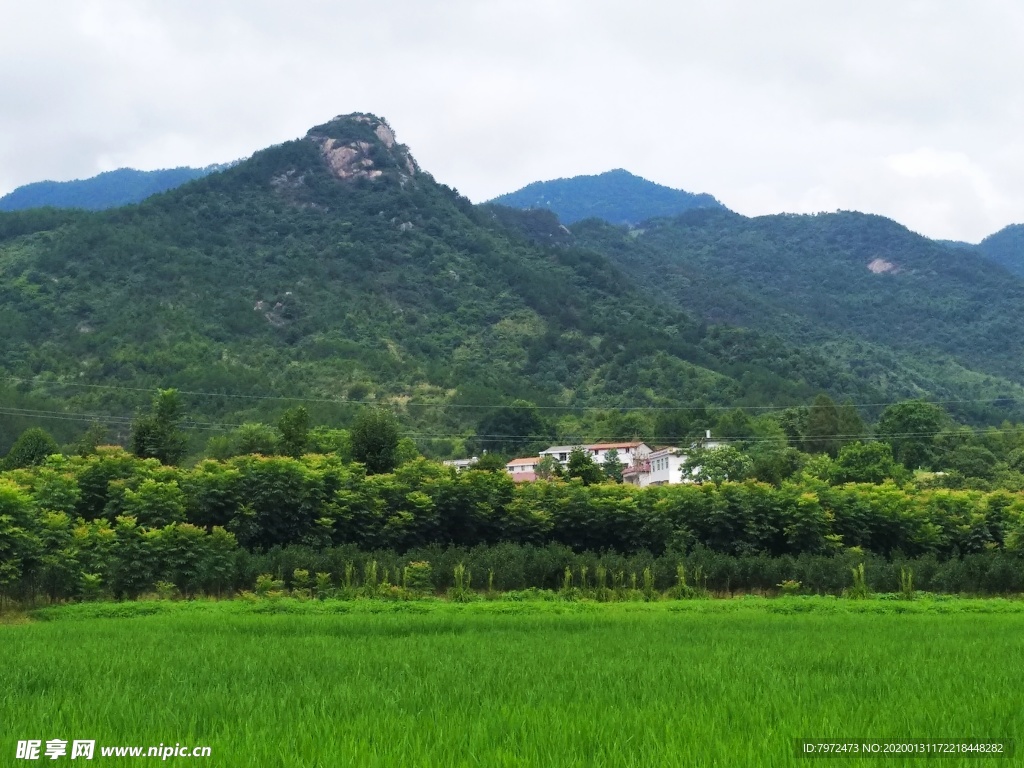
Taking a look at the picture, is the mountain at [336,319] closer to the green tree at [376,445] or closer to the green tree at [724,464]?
the green tree at [724,464]

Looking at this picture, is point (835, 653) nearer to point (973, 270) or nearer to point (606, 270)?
point (606, 270)

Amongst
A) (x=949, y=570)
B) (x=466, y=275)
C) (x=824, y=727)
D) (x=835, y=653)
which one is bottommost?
(x=949, y=570)

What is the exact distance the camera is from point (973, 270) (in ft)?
454

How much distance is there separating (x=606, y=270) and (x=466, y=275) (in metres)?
21.3

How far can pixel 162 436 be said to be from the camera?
2352 centimetres

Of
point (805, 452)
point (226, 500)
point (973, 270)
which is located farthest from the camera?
point (973, 270)

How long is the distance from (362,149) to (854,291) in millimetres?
77285

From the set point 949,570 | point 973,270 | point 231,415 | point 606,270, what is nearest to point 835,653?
point 949,570

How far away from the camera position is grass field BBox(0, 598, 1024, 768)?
4.41m

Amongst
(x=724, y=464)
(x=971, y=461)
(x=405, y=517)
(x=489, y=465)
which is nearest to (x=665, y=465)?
(x=724, y=464)

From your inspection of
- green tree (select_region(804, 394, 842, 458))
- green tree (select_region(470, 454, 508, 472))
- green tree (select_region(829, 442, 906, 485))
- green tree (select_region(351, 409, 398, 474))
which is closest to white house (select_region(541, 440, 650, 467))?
green tree (select_region(804, 394, 842, 458))

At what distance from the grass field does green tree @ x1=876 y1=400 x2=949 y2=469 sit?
151 ft

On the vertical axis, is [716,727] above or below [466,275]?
below

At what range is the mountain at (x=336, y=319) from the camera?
66.9m
